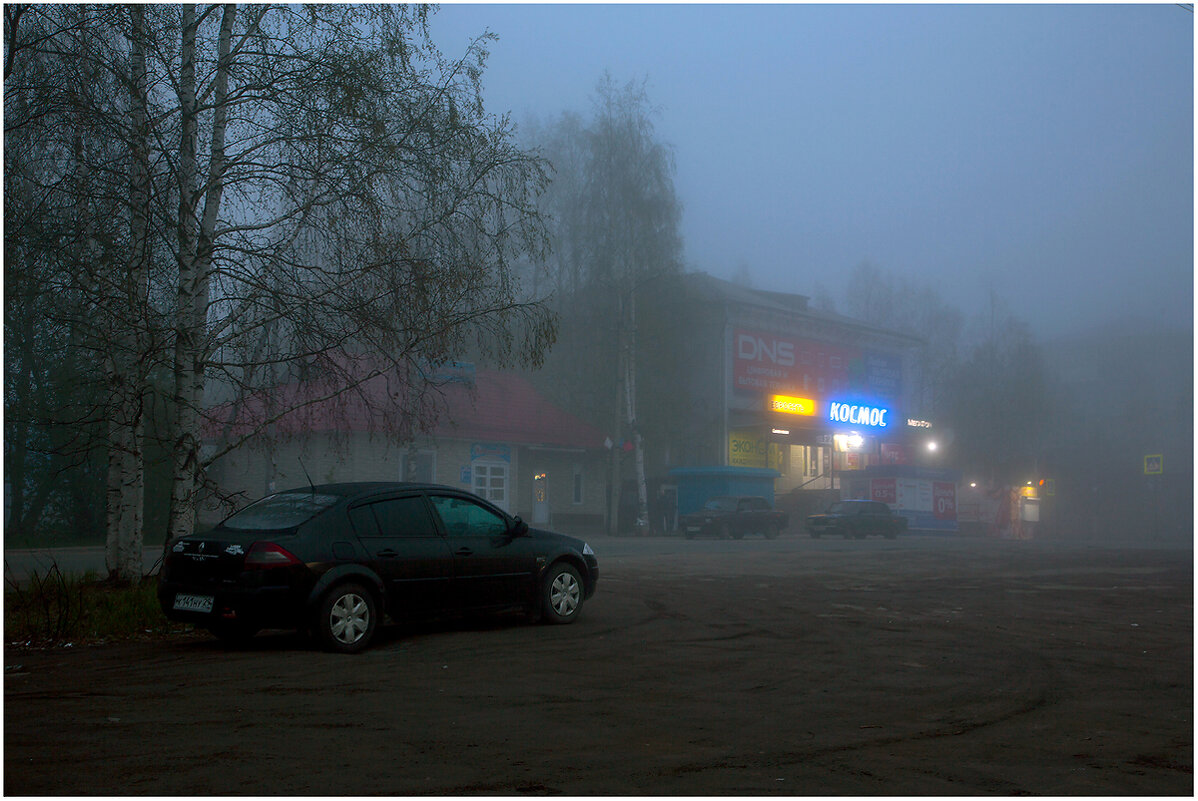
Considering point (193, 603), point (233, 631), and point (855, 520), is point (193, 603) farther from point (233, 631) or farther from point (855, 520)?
point (855, 520)

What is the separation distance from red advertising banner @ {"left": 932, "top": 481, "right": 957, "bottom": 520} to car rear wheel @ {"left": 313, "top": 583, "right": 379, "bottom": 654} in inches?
1666

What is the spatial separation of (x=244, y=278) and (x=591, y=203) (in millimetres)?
30816

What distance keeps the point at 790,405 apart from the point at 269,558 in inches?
1685

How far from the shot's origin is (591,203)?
42.7 m

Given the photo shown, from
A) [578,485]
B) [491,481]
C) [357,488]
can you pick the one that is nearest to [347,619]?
[357,488]

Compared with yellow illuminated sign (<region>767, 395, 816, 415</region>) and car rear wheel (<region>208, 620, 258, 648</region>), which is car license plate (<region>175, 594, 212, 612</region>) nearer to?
car rear wheel (<region>208, 620, 258, 648</region>)

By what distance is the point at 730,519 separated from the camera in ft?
123

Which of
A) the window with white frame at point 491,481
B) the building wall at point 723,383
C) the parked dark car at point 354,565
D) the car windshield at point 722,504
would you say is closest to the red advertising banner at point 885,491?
the building wall at point 723,383

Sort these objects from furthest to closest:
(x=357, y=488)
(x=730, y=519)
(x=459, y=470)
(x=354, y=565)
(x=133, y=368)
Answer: (x=459, y=470), (x=730, y=519), (x=133, y=368), (x=357, y=488), (x=354, y=565)

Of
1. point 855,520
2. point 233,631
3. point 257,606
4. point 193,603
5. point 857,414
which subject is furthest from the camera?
point 857,414

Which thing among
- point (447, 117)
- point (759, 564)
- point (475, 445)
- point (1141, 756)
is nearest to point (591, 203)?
point (475, 445)

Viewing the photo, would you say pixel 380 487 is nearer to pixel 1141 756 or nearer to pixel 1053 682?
pixel 1053 682

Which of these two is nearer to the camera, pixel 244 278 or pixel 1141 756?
pixel 1141 756

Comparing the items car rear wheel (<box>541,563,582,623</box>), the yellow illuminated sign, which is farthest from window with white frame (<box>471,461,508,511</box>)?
car rear wheel (<box>541,563,582,623</box>)
